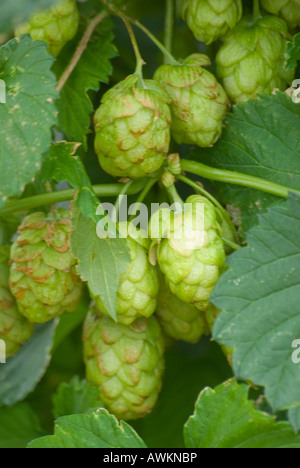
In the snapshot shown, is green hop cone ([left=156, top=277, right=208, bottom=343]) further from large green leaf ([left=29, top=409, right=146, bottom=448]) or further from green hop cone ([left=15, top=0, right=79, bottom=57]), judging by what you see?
green hop cone ([left=15, top=0, right=79, bottom=57])

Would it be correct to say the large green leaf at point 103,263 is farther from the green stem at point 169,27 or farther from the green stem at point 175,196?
the green stem at point 169,27

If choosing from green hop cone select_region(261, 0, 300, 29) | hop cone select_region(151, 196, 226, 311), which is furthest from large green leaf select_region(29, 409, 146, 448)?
green hop cone select_region(261, 0, 300, 29)

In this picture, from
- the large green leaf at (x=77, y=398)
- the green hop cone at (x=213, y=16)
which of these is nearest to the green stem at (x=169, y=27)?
the green hop cone at (x=213, y=16)

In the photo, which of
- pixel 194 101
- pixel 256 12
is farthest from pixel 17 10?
pixel 256 12

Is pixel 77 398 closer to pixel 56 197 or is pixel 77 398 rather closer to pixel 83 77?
pixel 56 197

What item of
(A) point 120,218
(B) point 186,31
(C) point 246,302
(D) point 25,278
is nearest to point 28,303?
(D) point 25,278
